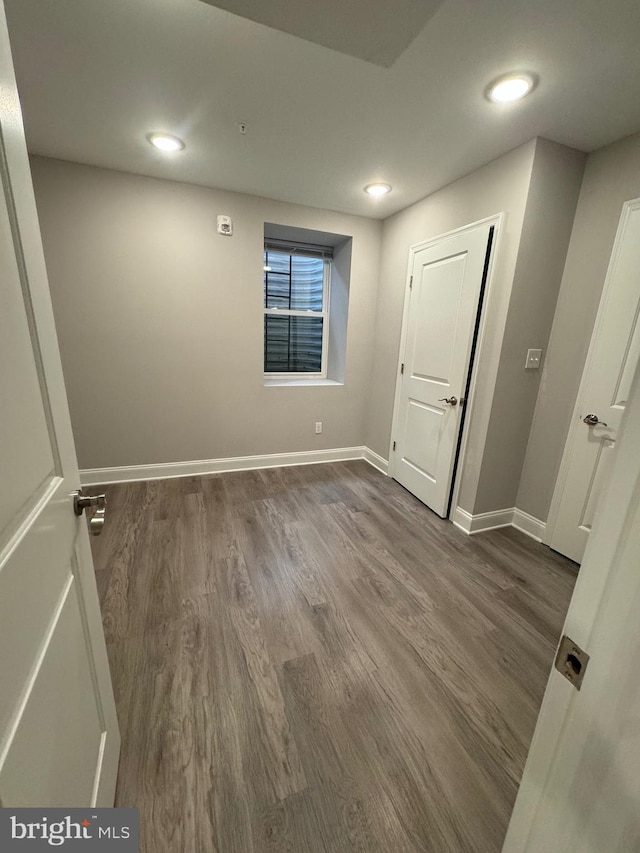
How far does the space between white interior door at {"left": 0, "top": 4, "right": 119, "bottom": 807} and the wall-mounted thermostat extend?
2.34 meters

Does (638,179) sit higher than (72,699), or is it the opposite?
(638,179)

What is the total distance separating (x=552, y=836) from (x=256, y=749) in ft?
3.06

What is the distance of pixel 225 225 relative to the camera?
273 cm

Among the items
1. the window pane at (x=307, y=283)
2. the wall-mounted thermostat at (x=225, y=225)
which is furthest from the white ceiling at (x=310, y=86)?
the window pane at (x=307, y=283)

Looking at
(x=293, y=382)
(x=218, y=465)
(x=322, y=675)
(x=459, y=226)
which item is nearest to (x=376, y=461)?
(x=293, y=382)

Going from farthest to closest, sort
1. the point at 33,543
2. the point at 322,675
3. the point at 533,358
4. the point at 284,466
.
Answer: the point at 284,466 → the point at 533,358 → the point at 322,675 → the point at 33,543

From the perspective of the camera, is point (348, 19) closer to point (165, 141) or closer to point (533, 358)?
point (165, 141)

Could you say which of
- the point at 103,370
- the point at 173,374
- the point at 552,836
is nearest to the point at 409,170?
the point at 173,374

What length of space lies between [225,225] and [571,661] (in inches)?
125

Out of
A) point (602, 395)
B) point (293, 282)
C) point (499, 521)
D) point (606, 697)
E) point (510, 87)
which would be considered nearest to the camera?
point (606, 697)

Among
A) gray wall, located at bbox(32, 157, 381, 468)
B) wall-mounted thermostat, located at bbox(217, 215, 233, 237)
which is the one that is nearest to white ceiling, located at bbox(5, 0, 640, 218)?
gray wall, located at bbox(32, 157, 381, 468)

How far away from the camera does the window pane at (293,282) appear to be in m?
3.43

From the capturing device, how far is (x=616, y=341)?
1854mm

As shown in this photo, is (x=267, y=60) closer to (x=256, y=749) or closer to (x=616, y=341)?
(x=616, y=341)
